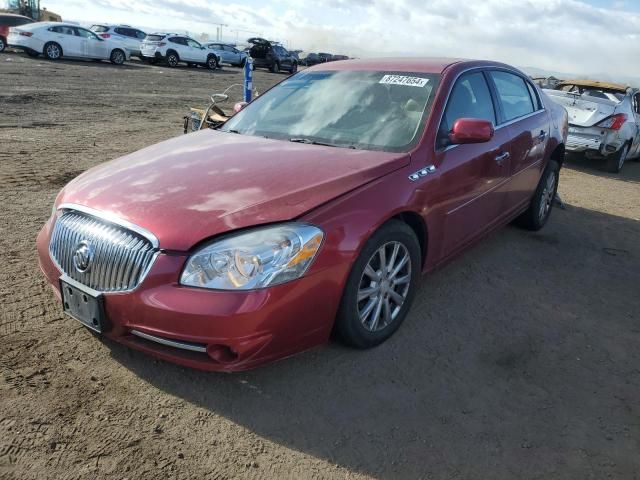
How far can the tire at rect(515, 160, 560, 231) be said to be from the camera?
17.3ft

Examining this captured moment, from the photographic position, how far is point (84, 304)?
2.61 meters

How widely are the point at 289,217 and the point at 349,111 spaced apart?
4.58 feet

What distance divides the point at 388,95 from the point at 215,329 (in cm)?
212

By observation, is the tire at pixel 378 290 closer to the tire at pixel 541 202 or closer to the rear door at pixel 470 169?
the rear door at pixel 470 169

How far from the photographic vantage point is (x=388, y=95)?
12.1 feet

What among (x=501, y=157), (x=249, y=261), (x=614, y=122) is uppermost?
(x=614, y=122)

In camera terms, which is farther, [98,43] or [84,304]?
[98,43]

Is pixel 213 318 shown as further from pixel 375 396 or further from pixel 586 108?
pixel 586 108

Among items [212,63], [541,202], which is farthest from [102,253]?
[212,63]

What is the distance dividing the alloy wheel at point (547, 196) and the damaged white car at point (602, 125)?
3.93 metres

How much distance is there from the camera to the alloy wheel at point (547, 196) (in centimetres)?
541

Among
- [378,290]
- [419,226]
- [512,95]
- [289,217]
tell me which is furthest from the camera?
[512,95]

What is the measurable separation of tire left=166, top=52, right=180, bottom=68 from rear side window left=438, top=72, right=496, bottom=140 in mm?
24800

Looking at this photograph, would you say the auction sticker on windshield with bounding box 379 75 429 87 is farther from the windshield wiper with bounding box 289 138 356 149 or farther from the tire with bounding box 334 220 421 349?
the tire with bounding box 334 220 421 349
